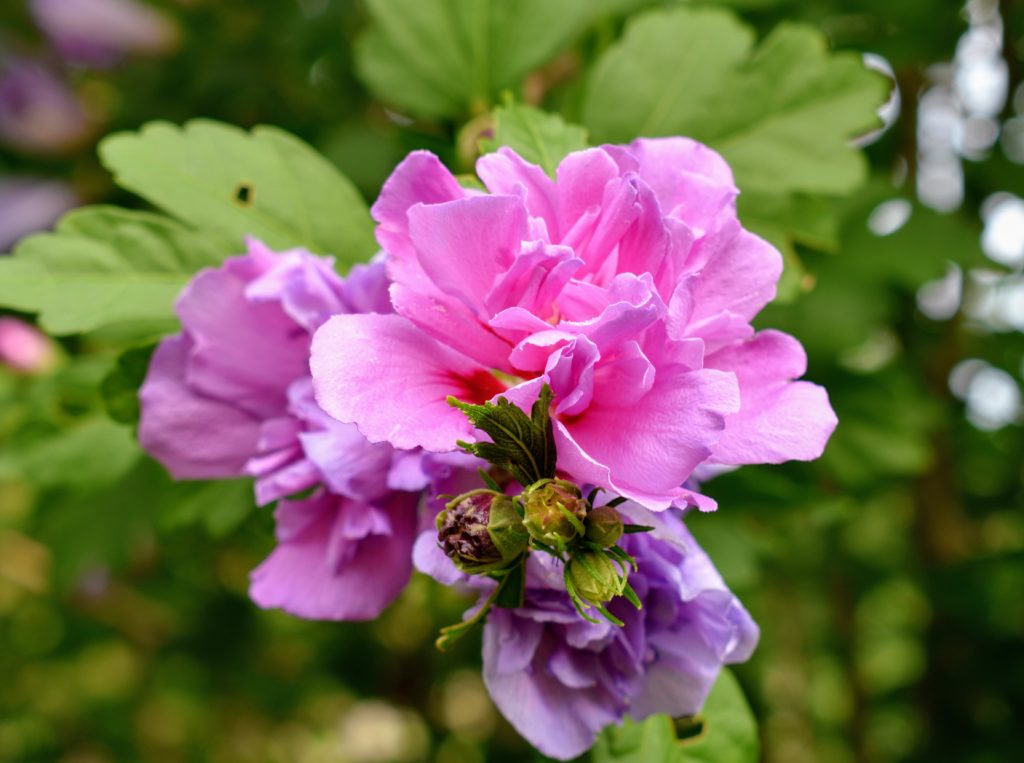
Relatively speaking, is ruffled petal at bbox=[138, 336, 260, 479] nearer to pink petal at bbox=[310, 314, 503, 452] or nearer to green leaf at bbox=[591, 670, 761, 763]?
pink petal at bbox=[310, 314, 503, 452]

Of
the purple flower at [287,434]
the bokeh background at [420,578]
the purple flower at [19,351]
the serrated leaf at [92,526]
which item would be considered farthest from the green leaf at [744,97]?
the purple flower at [19,351]

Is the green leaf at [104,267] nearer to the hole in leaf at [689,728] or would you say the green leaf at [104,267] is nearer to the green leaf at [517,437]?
the green leaf at [517,437]

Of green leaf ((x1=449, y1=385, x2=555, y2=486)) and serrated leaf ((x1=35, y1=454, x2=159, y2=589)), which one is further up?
green leaf ((x1=449, y1=385, x2=555, y2=486))

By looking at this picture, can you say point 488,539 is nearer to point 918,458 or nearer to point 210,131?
point 210,131

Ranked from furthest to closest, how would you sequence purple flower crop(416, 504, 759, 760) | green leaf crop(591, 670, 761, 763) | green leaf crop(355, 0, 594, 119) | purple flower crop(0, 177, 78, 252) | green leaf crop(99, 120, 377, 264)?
purple flower crop(0, 177, 78, 252), green leaf crop(355, 0, 594, 119), green leaf crop(99, 120, 377, 264), green leaf crop(591, 670, 761, 763), purple flower crop(416, 504, 759, 760)

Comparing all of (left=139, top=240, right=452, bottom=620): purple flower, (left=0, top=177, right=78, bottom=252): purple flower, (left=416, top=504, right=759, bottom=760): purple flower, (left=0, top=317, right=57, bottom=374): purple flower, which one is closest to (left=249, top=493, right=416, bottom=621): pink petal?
(left=139, top=240, right=452, bottom=620): purple flower

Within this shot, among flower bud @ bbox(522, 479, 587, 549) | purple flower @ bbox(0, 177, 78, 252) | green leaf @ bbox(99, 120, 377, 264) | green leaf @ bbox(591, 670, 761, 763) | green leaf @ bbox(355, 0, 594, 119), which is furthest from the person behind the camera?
purple flower @ bbox(0, 177, 78, 252)

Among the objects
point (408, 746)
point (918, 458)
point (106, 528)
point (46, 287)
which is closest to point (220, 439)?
point (46, 287)
